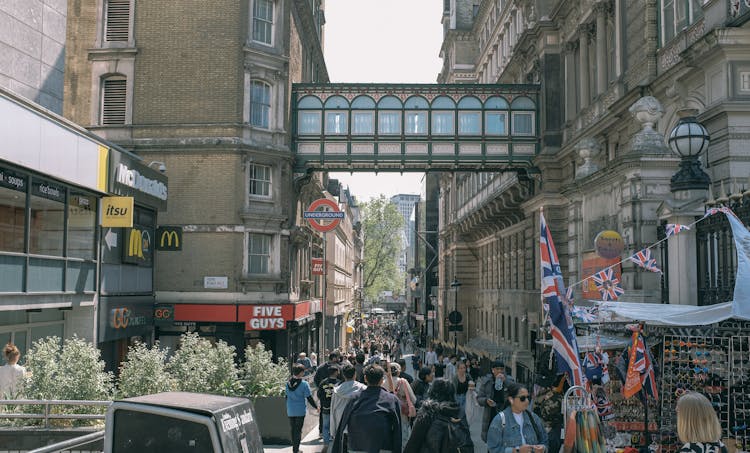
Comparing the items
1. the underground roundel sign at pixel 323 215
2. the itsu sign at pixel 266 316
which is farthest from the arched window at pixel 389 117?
the itsu sign at pixel 266 316

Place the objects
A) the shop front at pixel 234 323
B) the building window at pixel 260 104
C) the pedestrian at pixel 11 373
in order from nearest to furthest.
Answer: the pedestrian at pixel 11 373, the shop front at pixel 234 323, the building window at pixel 260 104

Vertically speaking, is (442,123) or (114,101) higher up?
(114,101)

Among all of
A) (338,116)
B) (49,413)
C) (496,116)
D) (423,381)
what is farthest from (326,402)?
(496,116)

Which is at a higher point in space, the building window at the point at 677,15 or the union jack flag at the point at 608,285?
the building window at the point at 677,15

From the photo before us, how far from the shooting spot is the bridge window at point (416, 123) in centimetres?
3247

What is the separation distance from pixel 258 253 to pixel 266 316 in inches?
95.6

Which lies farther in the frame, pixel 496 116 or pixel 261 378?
pixel 496 116

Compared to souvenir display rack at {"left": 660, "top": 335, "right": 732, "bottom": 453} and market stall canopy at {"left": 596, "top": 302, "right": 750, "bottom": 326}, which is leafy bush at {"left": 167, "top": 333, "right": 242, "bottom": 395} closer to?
market stall canopy at {"left": 596, "top": 302, "right": 750, "bottom": 326}

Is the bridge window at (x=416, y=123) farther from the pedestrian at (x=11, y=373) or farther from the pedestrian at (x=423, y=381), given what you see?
the pedestrian at (x=11, y=373)

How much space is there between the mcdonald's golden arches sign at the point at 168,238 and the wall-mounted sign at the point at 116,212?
455cm

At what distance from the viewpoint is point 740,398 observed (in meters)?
9.67

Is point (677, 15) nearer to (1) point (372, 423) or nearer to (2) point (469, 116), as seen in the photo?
(2) point (469, 116)

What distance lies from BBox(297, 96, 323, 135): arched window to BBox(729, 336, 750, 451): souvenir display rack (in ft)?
79.6

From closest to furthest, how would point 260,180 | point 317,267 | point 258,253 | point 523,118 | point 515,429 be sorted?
point 515,429 < point 258,253 < point 260,180 < point 523,118 < point 317,267
